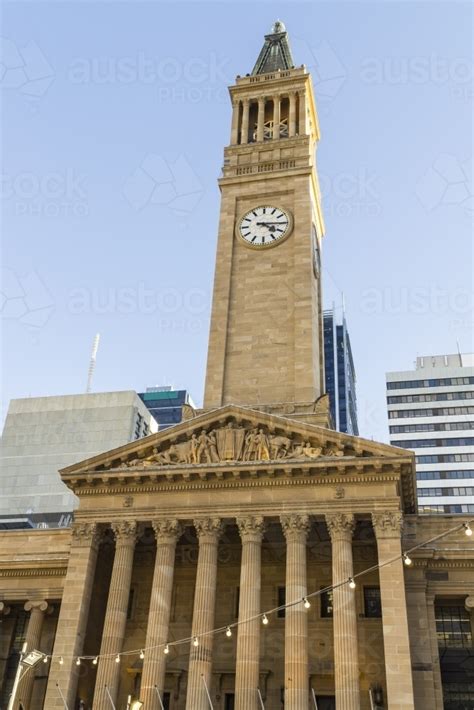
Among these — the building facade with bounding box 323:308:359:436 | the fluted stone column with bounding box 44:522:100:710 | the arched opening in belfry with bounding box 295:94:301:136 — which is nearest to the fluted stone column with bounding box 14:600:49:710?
the fluted stone column with bounding box 44:522:100:710

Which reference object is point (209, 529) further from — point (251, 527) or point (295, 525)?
point (295, 525)

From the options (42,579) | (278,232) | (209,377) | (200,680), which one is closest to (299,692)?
(200,680)

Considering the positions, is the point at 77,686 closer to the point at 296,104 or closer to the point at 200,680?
the point at 200,680

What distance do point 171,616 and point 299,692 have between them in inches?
425

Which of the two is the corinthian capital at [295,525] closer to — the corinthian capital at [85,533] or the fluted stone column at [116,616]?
the fluted stone column at [116,616]

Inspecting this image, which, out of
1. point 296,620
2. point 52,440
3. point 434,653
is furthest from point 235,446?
point 52,440

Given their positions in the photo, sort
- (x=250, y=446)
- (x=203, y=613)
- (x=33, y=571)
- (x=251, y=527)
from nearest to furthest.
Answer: (x=203, y=613), (x=251, y=527), (x=250, y=446), (x=33, y=571)

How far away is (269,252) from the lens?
56.5 metres

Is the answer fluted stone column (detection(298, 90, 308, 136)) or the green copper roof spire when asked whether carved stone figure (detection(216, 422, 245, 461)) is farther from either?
the green copper roof spire

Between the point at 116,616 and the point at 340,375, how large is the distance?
456 ft

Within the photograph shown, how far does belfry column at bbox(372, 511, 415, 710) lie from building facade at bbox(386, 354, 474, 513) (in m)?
67.3

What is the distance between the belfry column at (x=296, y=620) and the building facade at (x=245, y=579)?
0.22ft

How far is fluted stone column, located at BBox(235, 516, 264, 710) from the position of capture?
34.1 m

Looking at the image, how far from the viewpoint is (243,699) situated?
1329 inches
